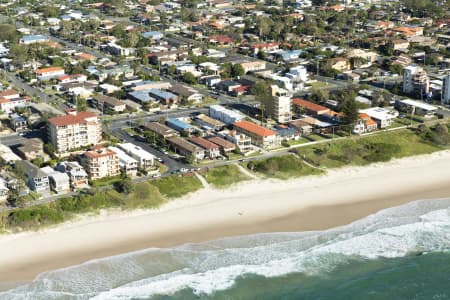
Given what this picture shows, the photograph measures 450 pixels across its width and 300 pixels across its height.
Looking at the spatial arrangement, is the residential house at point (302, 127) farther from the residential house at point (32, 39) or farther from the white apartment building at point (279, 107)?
the residential house at point (32, 39)

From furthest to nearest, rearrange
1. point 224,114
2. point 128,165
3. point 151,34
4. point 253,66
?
point 151,34 → point 253,66 → point 224,114 → point 128,165

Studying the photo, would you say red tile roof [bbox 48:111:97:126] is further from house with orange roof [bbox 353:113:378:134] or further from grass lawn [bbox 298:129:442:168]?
house with orange roof [bbox 353:113:378:134]

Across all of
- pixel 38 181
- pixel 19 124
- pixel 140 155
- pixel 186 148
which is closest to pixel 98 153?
pixel 140 155

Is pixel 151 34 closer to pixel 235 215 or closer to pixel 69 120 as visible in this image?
pixel 69 120

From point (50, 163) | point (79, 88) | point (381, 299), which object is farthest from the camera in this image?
point (79, 88)

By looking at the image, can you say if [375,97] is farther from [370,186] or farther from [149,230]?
[149,230]

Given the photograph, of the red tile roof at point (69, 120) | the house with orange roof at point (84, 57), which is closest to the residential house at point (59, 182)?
the red tile roof at point (69, 120)

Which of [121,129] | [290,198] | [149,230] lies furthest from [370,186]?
[121,129]
